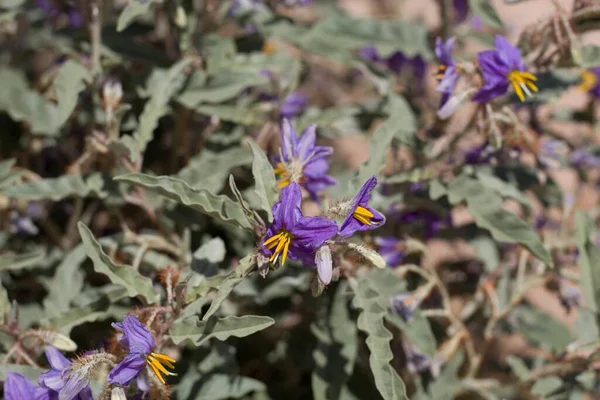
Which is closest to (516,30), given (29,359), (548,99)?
(548,99)

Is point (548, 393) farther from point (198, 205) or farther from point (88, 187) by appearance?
point (88, 187)

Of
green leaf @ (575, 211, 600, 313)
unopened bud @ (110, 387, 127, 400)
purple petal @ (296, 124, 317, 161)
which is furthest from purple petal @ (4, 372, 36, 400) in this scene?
green leaf @ (575, 211, 600, 313)

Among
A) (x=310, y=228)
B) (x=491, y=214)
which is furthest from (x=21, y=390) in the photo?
(x=491, y=214)

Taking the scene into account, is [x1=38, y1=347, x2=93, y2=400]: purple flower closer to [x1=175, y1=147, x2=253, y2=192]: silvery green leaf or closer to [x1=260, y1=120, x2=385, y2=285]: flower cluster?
[x1=260, y1=120, x2=385, y2=285]: flower cluster

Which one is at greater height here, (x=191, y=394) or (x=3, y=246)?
(x=3, y=246)

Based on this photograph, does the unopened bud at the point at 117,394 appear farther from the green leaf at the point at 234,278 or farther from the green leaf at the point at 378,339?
the green leaf at the point at 378,339

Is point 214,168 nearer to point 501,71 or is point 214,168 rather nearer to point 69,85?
point 69,85

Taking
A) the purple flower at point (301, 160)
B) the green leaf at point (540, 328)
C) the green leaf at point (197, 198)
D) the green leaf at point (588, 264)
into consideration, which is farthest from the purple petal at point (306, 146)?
the green leaf at point (540, 328)
